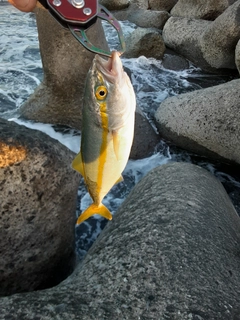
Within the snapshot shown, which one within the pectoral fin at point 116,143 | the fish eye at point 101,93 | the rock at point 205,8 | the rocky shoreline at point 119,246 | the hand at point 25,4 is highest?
the hand at point 25,4

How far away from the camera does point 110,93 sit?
179cm

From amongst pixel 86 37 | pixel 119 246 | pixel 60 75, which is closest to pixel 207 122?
pixel 60 75

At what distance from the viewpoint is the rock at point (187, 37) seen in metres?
10.3

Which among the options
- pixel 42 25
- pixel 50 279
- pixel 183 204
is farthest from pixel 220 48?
pixel 50 279

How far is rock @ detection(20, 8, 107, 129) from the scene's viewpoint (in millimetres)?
5836

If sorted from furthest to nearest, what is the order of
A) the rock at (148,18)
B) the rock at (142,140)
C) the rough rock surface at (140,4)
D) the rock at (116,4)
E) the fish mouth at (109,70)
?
the rock at (116,4) → the rough rock surface at (140,4) → the rock at (148,18) → the rock at (142,140) → the fish mouth at (109,70)

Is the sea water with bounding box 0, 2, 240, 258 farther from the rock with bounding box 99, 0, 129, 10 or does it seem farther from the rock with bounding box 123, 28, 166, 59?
the rock with bounding box 99, 0, 129, 10

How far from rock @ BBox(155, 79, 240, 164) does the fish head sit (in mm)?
3967

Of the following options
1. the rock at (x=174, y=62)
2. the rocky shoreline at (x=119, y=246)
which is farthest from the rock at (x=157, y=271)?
the rock at (x=174, y=62)

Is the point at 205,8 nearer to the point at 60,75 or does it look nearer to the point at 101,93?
the point at 60,75

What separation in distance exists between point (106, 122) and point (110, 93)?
0.15 meters

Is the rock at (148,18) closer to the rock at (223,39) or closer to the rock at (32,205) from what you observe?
the rock at (223,39)

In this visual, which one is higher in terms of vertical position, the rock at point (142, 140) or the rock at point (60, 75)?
the rock at point (60, 75)

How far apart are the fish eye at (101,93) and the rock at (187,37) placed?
8699mm
